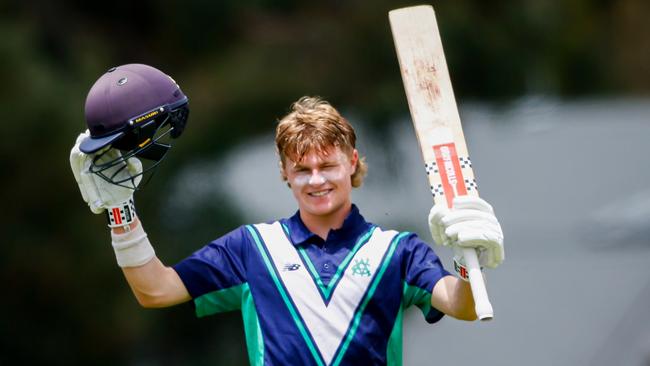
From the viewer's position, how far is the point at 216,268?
9.71 ft

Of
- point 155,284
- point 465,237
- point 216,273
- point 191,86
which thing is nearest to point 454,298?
point 465,237

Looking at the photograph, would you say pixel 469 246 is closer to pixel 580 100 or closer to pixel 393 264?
pixel 393 264

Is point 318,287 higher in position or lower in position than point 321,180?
lower

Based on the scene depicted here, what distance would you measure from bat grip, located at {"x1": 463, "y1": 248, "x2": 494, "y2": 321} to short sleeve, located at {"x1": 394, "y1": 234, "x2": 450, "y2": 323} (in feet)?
0.63

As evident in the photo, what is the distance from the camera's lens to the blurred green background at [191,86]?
20.8 feet

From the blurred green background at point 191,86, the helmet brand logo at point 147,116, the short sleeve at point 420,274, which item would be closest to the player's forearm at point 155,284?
the helmet brand logo at point 147,116

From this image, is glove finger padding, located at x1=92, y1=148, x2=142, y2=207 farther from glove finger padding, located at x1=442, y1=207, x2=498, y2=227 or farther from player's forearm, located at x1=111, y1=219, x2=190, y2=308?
glove finger padding, located at x1=442, y1=207, x2=498, y2=227

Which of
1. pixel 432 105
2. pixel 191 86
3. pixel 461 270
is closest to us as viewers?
pixel 461 270

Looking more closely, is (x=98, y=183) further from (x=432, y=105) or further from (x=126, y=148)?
(x=432, y=105)

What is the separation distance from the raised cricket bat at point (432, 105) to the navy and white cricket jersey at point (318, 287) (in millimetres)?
210

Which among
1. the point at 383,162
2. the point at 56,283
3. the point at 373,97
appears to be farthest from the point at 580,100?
the point at 56,283

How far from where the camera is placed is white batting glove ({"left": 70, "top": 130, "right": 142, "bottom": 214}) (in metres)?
2.77

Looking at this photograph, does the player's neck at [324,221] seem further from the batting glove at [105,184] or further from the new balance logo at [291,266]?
the batting glove at [105,184]

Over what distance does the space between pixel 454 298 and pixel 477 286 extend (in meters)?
0.17
